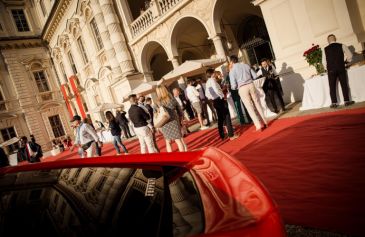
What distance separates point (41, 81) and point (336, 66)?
95.3ft

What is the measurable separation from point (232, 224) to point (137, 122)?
535cm

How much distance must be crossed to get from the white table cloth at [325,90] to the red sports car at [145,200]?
5.73m

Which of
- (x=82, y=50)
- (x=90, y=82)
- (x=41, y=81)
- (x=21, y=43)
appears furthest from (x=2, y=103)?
(x=82, y=50)

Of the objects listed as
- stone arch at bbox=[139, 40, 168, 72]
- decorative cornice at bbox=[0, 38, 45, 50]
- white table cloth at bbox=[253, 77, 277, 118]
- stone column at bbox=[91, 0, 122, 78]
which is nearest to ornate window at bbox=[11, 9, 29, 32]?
decorative cornice at bbox=[0, 38, 45, 50]

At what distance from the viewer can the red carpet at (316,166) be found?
217cm

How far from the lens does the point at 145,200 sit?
3.96 feet

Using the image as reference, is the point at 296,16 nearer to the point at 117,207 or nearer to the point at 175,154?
the point at 175,154

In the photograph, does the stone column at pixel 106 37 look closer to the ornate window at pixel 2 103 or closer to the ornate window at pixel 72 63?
the ornate window at pixel 72 63

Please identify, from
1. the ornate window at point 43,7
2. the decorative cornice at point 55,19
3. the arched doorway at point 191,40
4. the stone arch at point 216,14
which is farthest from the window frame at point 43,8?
the stone arch at point 216,14

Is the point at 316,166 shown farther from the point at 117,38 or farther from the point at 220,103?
the point at 117,38

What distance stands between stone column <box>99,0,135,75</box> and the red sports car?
14.6m

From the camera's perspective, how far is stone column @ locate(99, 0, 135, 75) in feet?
51.0

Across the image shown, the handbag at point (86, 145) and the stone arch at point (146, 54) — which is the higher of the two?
the stone arch at point (146, 54)

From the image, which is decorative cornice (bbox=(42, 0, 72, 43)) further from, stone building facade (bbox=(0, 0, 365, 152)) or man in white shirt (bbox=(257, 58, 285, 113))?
man in white shirt (bbox=(257, 58, 285, 113))
